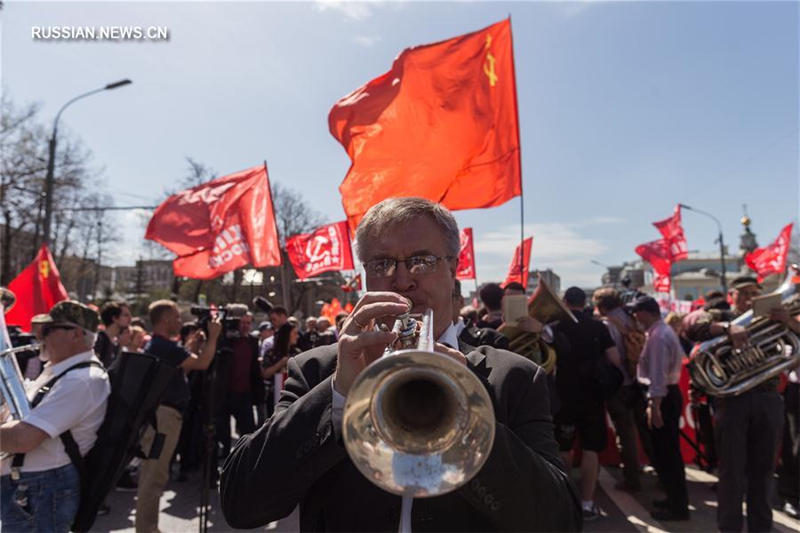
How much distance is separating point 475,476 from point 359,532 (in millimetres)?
412

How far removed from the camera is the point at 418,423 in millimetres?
1255

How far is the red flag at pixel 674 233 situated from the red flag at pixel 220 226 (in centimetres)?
1290

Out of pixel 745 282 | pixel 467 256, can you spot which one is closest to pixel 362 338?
pixel 745 282

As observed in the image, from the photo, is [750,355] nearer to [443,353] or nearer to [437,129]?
[437,129]

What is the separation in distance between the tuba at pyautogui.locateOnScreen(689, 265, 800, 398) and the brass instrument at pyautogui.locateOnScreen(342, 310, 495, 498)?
448 centimetres

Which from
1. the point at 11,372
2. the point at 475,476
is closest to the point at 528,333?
the point at 475,476

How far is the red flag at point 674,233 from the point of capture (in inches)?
615

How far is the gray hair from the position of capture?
5.65 feet

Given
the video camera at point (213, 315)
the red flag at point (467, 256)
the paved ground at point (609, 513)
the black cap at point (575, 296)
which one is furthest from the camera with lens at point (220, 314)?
the red flag at point (467, 256)

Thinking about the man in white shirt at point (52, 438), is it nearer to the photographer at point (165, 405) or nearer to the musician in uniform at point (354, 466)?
the photographer at point (165, 405)

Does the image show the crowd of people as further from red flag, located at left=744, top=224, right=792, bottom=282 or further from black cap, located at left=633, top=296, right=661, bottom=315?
red flag, located at left=744, top=224, right=792, bottom=282

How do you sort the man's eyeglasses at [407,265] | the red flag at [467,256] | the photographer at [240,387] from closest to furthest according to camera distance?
the man's eyeglasses at [407,265] < the photographer at [240,387] < the red flag at [467,256]

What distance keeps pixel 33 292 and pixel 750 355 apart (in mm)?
8685

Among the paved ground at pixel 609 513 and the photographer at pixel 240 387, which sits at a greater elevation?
the photographer at pixel 240 387
